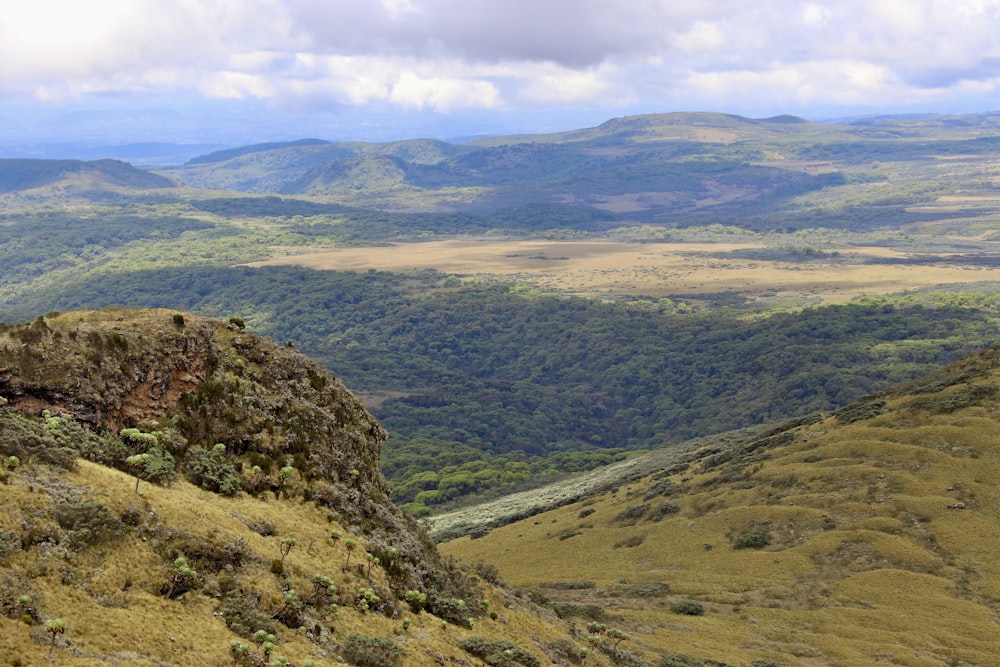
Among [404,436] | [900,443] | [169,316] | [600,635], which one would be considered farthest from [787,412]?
[169,316]

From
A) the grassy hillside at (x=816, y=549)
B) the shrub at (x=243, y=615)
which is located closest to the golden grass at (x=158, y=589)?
the shrub at (x=243, y=615)

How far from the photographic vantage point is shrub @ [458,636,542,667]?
24.5 meters

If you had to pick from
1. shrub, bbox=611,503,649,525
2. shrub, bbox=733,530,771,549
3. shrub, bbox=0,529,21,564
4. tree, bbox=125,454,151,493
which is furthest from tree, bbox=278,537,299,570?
shrub, bbox=611,503,649,525

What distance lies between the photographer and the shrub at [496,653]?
24469 mm

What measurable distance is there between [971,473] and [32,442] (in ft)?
159

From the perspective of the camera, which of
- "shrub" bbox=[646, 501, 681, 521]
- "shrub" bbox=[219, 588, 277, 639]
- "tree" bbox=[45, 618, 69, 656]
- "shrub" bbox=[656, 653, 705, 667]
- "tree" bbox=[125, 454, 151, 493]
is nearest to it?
"tree" bbox=[45, 618, 69, 656]

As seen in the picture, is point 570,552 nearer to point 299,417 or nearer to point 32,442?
point 299,417

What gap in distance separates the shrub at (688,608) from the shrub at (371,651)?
24329 mm

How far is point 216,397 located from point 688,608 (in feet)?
88.9

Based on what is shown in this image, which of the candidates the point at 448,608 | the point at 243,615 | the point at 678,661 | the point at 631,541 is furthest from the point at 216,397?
the point at 631,541

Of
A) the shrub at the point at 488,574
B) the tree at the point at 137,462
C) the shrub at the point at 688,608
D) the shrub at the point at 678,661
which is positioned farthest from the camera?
the shrub at the point at 688,608

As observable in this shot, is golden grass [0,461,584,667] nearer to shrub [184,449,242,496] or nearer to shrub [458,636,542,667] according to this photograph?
shrub [458,636,542,667]

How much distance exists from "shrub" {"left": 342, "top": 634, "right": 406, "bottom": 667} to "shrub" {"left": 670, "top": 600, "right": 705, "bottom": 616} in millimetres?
24329

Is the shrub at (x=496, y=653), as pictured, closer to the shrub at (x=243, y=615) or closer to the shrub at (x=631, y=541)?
the shrub at (x=243, y=615)
